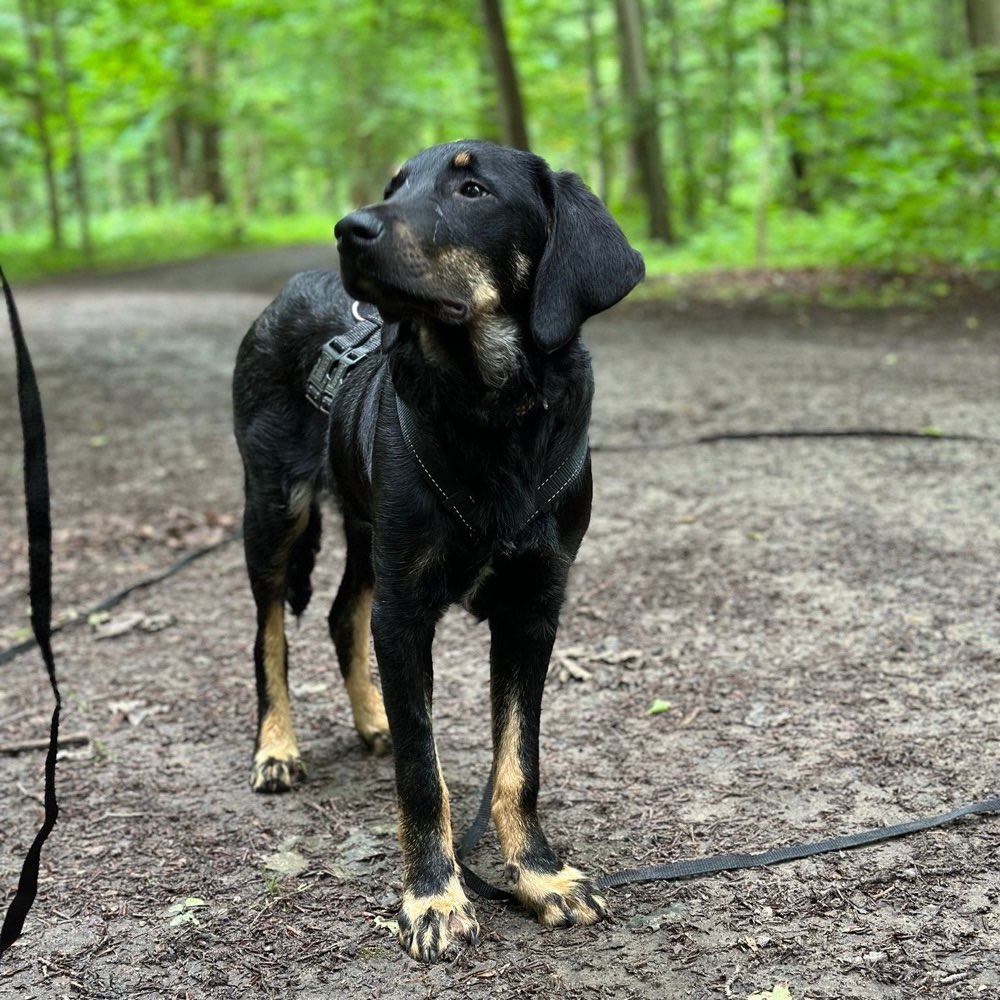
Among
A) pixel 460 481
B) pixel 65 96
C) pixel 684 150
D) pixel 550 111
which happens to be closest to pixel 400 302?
pixel 460 481

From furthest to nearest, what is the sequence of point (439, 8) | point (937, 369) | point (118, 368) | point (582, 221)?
1. point (439, 8)
2. point (118, 368)
3. point (937, 369)
4. point (582, 221)

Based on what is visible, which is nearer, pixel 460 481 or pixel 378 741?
pixel 460 481

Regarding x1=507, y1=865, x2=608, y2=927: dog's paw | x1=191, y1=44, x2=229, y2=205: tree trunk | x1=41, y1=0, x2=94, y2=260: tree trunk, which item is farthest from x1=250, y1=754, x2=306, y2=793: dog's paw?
x1=191, y1=44, x2=229, y2=205: tree trunk

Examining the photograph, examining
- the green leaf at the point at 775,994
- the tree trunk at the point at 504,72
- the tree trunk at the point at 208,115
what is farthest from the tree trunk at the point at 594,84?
the green leaf at the point at 775,994

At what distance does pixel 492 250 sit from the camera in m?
2.96

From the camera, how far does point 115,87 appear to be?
31.9m

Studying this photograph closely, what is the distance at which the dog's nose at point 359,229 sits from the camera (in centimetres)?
272

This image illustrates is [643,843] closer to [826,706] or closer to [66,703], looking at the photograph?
[826,706]

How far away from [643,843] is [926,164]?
13.9m

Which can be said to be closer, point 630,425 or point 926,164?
point 630,425

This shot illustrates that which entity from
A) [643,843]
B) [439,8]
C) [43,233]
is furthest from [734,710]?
[43,233]

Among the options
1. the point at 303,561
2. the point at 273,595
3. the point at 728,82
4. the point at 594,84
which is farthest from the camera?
the point at 594,84

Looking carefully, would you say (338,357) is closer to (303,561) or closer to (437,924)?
(303,561)

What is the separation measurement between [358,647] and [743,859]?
5.35 ft
